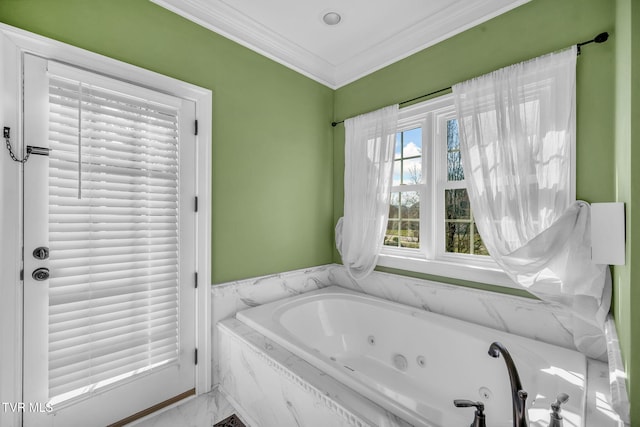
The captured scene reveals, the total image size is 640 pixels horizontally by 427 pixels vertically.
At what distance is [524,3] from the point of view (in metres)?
1.72

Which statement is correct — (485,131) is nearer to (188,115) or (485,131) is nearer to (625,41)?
(625,41)

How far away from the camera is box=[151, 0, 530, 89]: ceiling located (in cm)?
189

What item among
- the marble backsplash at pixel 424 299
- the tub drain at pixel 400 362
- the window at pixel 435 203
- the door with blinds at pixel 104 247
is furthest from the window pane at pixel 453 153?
the door with blinds at pixel 104 247

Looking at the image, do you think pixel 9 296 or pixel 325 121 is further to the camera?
pixel 325 121

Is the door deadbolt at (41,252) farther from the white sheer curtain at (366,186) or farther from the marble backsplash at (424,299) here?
the white sheer curtain at (366,186)

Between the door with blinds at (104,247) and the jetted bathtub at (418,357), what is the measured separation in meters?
0.57

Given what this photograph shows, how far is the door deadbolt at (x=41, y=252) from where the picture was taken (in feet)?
4.49

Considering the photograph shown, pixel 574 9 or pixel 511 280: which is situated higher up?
pixel 574 9

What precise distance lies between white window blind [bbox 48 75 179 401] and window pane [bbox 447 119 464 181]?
6.30 ft

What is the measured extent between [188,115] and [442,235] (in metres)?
1.99

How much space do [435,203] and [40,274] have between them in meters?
2.40

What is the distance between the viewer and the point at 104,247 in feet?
5.05

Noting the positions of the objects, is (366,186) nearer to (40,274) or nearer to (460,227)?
(460,227)

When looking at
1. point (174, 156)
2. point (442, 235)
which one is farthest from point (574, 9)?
point (174, 156)
